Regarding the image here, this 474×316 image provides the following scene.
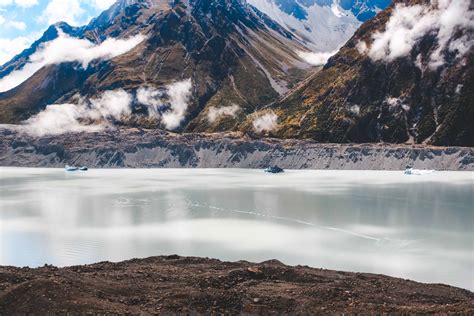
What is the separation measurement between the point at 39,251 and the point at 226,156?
130 metres

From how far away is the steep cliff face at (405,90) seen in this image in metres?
164

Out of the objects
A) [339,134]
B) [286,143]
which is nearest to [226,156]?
[286,143]

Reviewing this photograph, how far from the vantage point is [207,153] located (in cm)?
17375

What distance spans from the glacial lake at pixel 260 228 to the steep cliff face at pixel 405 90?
84723 millimetres

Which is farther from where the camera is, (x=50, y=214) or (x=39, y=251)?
(x=50, y=214)

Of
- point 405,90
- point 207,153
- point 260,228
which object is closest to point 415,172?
point 405,90

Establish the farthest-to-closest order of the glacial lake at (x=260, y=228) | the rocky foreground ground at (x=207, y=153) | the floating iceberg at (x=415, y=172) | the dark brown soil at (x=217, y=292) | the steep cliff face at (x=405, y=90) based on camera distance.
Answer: the steep cliff face at (x=405, y=90), the rocky foreground ground at (x=207, y=153), the floating iceberg at (x=415, y=172), the glacial lake at (x=260, y=228), the dark brown soil at (x=217, y=292)

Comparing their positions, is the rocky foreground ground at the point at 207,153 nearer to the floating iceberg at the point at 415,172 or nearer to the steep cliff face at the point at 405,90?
the floating iceberg at the point at 415,172

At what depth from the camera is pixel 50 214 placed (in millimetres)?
61031

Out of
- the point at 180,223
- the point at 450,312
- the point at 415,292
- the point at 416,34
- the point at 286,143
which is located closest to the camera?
the point at 450,312

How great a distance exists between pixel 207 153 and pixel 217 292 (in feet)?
492

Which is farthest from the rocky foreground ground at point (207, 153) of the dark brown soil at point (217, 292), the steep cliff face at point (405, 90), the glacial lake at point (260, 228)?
the dark brown soil at point (217, 292)

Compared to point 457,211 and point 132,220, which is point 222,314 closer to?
point 132,220

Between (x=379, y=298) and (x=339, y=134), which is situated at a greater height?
(x=339, y=134)
